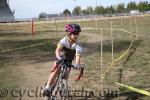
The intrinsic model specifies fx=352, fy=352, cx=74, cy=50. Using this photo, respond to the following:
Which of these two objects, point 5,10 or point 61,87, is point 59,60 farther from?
point 5,10

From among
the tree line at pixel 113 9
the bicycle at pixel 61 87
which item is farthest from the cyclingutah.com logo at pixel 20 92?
the tree line at pixel 113 9

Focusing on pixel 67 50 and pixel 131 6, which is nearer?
pixel 67 50

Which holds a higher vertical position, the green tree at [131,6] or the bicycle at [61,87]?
the green tree at [131,6]

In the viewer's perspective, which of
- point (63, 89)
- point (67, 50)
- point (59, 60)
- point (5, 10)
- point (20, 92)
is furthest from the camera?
point (5, 10)

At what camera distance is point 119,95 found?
969 cm

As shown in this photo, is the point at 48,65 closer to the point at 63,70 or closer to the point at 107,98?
the point at 107,98

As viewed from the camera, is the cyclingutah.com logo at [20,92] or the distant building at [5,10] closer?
the cyclingutah.com logo at [20,92]

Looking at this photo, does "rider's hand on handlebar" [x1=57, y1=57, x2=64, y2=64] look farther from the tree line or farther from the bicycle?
the tree line

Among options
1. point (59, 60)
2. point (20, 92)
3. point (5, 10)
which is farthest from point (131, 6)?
point (59, 60)

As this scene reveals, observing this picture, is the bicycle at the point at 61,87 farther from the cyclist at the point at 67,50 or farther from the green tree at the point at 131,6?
the green tree at the point at 131,6

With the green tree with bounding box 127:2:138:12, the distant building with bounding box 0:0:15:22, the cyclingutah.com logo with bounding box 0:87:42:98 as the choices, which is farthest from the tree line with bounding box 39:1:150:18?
the cyclingutah.com logo with bounding box 0:87:42:98

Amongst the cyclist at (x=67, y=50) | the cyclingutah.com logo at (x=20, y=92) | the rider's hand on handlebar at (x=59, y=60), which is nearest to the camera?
the rider's hand on handlebar at (x=59, y=60)

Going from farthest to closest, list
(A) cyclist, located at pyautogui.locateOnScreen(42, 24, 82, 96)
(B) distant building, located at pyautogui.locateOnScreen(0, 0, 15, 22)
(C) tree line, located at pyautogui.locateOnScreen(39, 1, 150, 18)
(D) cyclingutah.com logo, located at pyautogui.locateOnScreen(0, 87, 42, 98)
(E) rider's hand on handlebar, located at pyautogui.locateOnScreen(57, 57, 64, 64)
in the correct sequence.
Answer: (C) tree line, located at pyautogui.locateOnScreen(39, 1, 150, 18)
(B) distant building, located at pyautogui.locateOnScreen(0, 0, 15, 22)
(D) cyclingutah.com logo, located at pyautogui.locateOnScreen(0, 87, 42, 98)
(A) cyclist, located at pyautogui.locateOnScreen(42, 24, 82, 96)
(E) rider's hand on handlebar, located at pyautogui.locateOnScreen(57, 57, 64, 64)

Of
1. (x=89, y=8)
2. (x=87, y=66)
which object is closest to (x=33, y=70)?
(x=87, y=66)
